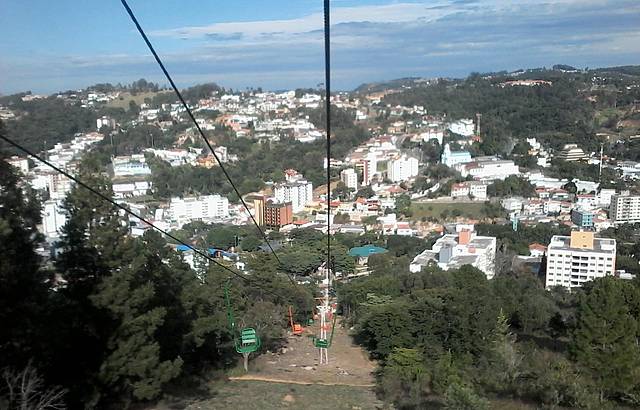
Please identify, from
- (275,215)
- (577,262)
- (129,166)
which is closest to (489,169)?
(275,215)

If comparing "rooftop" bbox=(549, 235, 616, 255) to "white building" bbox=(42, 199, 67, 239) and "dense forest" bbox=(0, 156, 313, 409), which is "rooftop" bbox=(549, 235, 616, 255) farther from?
"white building" bbox=(42, 199, 67, 239)

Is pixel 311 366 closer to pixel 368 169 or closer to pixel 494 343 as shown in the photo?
pixel 494 343

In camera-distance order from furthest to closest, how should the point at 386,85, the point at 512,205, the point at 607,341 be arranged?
the point at 386,85 < the point at 512,205 < the point at 607,341

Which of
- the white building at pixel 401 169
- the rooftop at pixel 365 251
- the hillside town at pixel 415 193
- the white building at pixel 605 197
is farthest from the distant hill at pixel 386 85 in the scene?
the rooftop at pixel 365 251

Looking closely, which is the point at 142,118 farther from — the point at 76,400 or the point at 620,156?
the point at 76,400

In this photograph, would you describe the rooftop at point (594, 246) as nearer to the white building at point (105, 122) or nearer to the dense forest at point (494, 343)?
the dense forest at point (494, 343)

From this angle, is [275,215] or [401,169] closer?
[275,215]

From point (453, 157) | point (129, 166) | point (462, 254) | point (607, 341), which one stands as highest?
point (607, 341)

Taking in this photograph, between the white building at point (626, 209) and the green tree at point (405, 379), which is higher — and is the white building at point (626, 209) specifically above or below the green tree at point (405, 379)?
below
